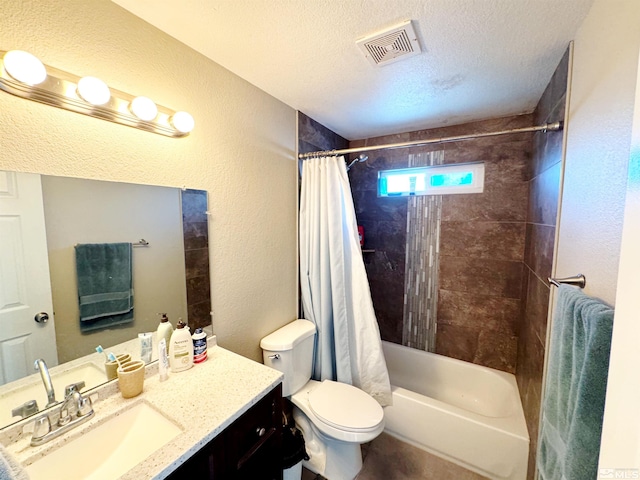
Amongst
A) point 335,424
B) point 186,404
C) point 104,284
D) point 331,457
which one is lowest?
point 331,457

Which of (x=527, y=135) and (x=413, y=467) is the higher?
(x=527, y=135)

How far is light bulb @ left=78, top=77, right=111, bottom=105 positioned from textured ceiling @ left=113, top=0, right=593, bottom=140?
1.25 feet

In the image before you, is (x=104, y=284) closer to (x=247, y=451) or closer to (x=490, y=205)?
(x=247, y=451)

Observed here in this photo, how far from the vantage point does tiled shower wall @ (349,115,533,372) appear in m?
2.04

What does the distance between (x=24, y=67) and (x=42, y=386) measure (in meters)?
1.01

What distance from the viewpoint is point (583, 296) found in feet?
2.45

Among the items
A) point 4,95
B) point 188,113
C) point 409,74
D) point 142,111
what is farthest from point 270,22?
point 4,95

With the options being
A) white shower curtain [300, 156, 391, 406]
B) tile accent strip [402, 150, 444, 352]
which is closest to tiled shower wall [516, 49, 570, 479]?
tile accent strip [402, 150, 444, 352]

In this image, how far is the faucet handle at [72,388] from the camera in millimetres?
878

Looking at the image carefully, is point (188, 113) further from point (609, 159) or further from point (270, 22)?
point (609, 159)

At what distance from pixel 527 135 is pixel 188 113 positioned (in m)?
2.36

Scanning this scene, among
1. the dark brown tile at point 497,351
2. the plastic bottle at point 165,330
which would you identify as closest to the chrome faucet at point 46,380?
the plastic bottle at point 165,330

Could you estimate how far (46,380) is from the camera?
0.83m

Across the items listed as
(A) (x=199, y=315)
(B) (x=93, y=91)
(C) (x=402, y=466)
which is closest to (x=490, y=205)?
(C) (x=402, y=466)
